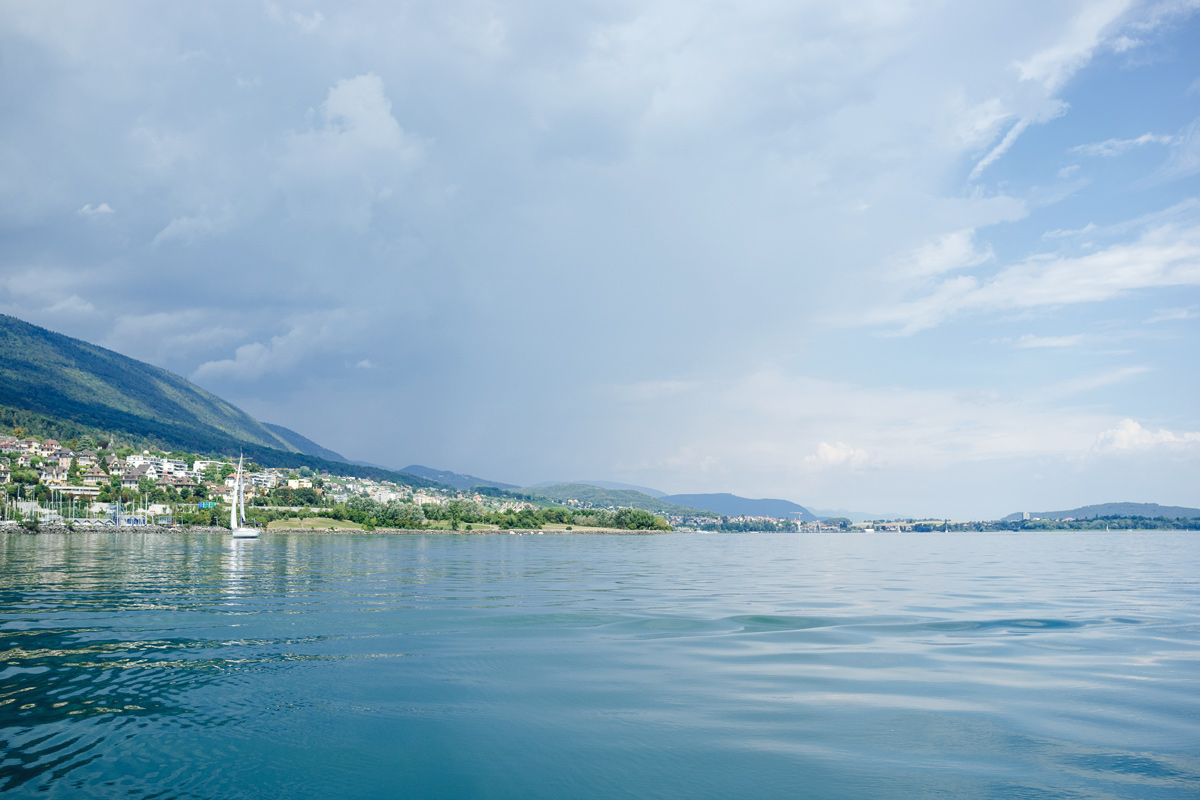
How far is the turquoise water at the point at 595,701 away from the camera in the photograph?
339 inches

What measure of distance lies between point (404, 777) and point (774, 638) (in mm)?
12407

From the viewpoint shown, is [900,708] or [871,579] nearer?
[900,708]

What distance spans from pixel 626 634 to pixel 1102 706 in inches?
433

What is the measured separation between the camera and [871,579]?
4000 cm

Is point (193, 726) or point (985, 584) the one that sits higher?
point (193, 726)

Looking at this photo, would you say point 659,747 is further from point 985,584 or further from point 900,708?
point 985,584

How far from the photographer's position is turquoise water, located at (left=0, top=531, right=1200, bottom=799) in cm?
860

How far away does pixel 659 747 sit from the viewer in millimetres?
9750

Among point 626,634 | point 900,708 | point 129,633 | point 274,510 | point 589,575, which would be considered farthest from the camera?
point 274,510

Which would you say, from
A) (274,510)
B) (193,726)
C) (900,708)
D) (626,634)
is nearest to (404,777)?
(193,726)

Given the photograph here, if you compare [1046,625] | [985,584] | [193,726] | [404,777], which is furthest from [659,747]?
[985,584]

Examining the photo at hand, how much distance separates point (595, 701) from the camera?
12.2 metres

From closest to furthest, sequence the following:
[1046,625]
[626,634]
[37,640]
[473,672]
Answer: [473,672] → [37,640] → [626,634] → [1046,625]

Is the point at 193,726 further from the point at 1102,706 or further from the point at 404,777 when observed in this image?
the point at 1102,706
